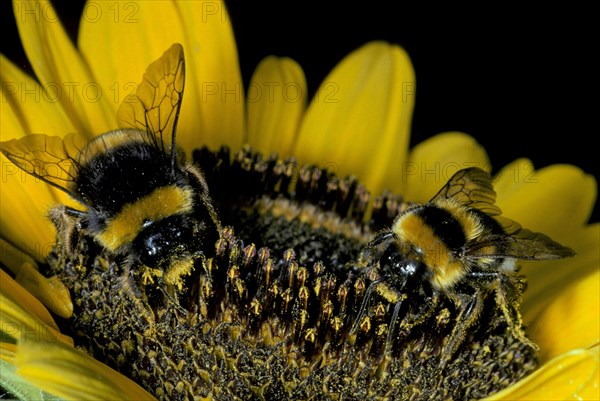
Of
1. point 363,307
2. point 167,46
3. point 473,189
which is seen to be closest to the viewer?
point 363,307

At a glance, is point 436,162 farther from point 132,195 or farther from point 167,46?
point 132,195

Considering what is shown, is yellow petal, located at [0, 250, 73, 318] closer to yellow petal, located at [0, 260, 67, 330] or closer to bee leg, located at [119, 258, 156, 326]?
yellow petal, located at [0, 260, 67, 330]

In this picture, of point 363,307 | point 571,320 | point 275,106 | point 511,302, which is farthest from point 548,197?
point 363,307

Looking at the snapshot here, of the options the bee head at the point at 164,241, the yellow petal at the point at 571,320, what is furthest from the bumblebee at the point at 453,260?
the bee head at the point at 164,241

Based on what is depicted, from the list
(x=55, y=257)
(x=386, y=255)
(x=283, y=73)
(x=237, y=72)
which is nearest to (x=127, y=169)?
(x=55, y=257)

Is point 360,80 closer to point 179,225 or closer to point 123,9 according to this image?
point 123,9

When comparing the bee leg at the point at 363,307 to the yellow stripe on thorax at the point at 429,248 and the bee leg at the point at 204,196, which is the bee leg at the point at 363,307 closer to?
the yellow stripe on thorax at the point at 429,248

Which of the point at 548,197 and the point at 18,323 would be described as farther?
the point at 548,197
